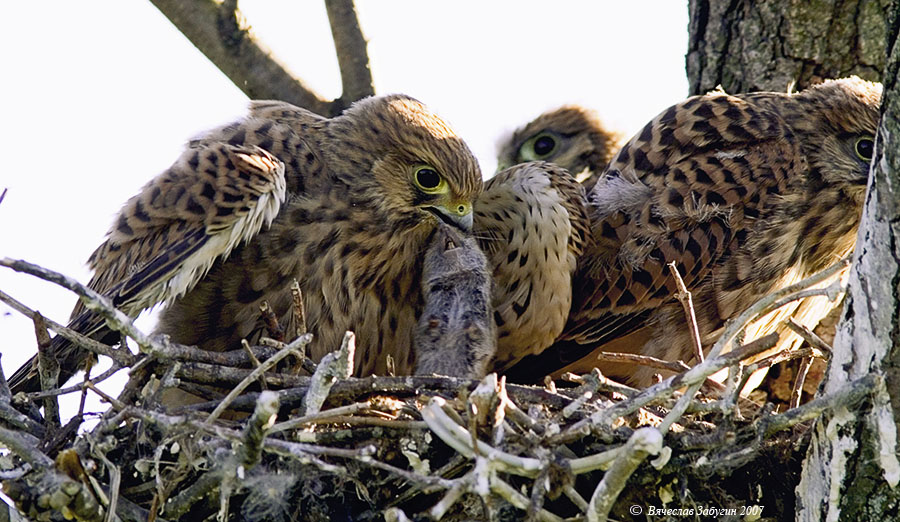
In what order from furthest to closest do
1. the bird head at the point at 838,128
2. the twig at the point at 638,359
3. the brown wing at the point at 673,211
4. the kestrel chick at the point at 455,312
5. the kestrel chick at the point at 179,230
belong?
the bird head at the point at 838,128
the brown wing at the point at 673,211
the kestrel chick at the point at 455,312
the kestrel chick at the point at 179,230
the twig at the point at 638,359

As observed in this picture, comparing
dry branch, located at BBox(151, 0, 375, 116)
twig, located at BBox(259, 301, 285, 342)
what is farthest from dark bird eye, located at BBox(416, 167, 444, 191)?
twig, located at BBox(259, 301, 285, 342)

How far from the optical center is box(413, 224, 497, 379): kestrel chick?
3.56 meters

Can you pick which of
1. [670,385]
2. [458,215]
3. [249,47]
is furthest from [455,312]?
[249,47]

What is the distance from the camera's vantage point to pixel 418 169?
3885mm

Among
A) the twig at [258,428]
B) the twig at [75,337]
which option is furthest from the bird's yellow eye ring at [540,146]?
the twig at [258,428]

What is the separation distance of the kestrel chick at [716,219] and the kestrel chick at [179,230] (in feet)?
3.97

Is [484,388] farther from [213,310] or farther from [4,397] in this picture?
[213,310]

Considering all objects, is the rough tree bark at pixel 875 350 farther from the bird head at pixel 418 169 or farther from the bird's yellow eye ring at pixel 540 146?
the bird's yellow eye ring at pixel 540 146

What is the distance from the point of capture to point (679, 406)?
8.07ft

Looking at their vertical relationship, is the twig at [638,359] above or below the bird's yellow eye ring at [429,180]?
below

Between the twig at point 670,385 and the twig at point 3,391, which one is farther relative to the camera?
→ the twig at point 3,391

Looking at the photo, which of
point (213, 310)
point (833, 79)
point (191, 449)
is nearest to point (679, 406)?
point (191, 449)

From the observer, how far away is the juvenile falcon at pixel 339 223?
3629 mm

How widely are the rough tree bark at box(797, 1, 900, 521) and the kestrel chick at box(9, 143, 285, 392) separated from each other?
1.87 metres
